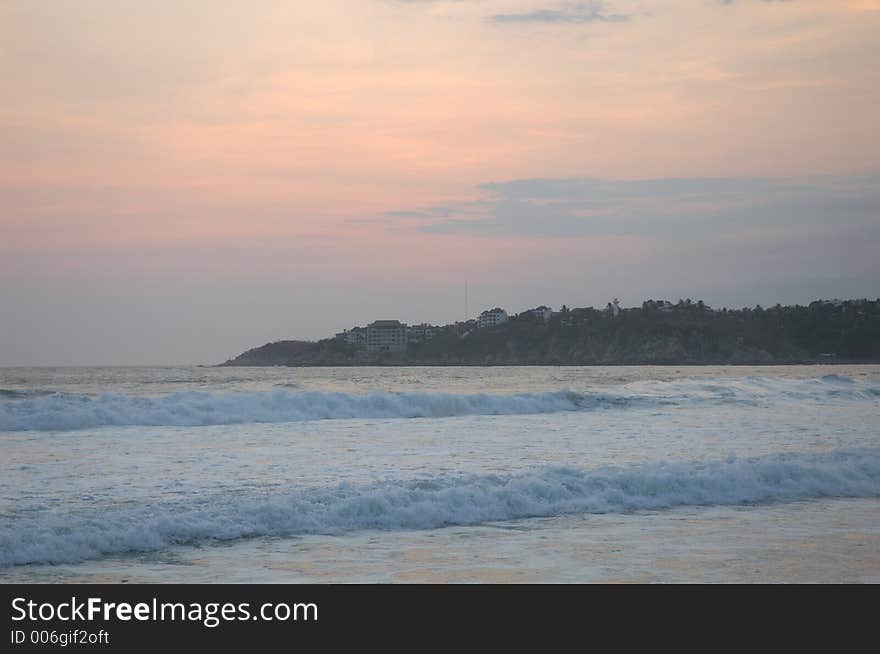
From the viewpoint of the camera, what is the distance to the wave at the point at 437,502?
A: 9914 mm

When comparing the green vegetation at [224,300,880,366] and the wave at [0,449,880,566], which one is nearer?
the wave at [0,449,880,566]

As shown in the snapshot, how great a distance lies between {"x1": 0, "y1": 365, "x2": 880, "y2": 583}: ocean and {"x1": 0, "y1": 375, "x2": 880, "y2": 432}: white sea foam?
0.18 m

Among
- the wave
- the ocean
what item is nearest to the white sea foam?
the ocean

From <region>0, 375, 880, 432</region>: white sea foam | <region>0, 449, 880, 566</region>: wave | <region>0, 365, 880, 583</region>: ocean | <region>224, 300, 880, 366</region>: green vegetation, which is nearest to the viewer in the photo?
<region>0, 365, 880, 583</region>: ocean

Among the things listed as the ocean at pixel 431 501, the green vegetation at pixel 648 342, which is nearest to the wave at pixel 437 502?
the ocean at pixel 431 501

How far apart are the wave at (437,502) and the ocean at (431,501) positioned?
3 cm

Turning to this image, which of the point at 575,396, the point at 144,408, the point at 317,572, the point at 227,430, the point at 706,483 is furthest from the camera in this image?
the point at 575,396

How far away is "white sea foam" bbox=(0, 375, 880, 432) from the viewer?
971 inches

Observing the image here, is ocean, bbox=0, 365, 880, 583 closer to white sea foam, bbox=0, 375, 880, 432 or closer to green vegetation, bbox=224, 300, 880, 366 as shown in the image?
white sea foam, bbox=0, 375, 880, 432

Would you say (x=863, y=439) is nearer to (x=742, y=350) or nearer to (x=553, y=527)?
(x=553, y=527)

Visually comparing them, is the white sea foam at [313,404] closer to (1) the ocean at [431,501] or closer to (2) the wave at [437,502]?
(1) the ocean at [431,501]

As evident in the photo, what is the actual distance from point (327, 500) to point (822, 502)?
753 cm

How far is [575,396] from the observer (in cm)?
3588
